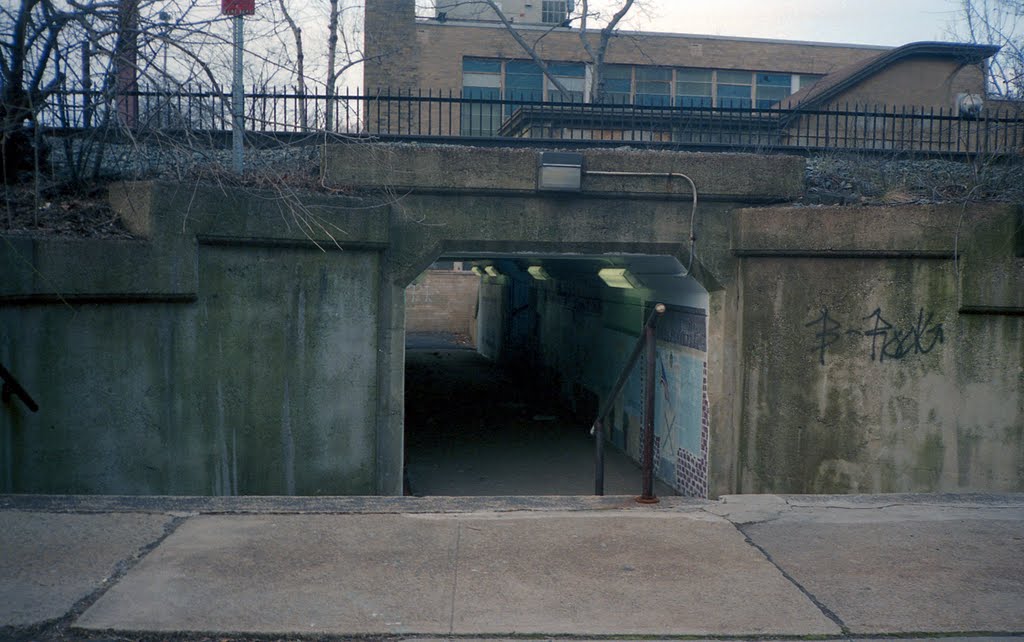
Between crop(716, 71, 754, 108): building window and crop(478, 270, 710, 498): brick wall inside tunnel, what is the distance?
15.8m

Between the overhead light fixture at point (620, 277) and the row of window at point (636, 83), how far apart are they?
63.5 feet

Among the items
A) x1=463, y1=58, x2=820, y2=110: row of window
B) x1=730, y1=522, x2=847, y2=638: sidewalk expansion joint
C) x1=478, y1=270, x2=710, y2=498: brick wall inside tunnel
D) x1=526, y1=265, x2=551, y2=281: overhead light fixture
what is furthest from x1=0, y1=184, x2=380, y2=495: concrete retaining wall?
x1=463, y1=58, x2=820, y2=110: row of window

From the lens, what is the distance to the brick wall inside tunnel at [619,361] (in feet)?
31.4

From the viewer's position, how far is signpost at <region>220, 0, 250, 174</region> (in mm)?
7527

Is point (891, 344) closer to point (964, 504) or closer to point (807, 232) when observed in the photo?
point (807, 232)

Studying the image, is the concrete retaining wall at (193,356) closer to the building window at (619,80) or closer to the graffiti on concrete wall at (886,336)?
the graffiti on concrete wall at (886,336)

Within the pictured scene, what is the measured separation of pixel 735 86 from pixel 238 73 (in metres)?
29.3

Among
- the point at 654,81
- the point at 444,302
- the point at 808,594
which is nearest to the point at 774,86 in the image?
the point at 654,81

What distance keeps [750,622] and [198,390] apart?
522 centimetres

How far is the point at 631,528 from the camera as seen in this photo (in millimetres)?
5289

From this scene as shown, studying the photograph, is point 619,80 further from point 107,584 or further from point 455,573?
point 107,584

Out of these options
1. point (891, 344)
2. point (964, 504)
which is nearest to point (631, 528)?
point (964, 504)

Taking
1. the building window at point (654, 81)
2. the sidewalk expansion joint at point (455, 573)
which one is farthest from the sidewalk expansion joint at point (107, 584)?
the building window at point (654, 81)

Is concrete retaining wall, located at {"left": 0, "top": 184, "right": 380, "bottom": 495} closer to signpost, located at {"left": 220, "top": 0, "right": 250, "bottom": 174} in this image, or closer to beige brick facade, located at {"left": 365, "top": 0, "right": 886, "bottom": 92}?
signpost, located at {"left": 220, "top": 0, "right": 250, "bottom": 174}
